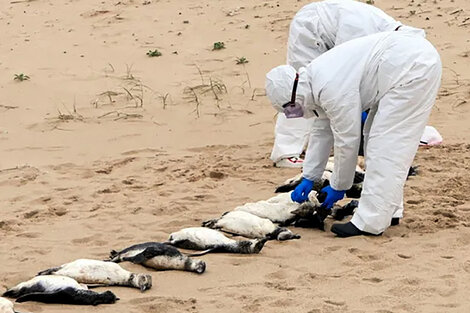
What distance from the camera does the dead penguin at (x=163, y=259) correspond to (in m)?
5.49

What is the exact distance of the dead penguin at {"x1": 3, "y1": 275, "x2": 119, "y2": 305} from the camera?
4910 mm

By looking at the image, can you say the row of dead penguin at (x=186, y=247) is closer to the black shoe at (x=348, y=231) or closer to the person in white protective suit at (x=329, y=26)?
the black shoe at (x=348, y=231)

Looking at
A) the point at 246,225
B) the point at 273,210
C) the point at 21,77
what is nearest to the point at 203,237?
the point at 246,225

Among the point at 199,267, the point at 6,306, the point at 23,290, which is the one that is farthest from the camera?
the point at 199,267

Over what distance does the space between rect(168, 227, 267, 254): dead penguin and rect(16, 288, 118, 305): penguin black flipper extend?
106 centimetres

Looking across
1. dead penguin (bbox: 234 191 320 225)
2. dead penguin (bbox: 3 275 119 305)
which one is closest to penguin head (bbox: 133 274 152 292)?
dead penguin (bbox: 3 275 119 305)

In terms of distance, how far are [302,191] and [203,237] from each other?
956 mm

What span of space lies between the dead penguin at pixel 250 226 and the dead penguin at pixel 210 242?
0.90 ft

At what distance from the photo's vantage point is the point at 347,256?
226 inches

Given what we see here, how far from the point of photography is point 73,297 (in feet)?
16.1

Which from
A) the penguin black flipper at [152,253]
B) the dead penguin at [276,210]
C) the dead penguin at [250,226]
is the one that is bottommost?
the dead penguin at [276,210]

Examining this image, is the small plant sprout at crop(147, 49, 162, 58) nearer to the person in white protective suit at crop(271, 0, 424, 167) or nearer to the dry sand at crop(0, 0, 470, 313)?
the dry sand at crop(0, 0, 470, 313)

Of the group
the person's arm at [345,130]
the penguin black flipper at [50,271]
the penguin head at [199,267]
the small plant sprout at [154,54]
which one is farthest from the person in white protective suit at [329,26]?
the small plant sprout at [154,54]

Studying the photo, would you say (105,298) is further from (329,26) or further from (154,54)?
(154,54)
